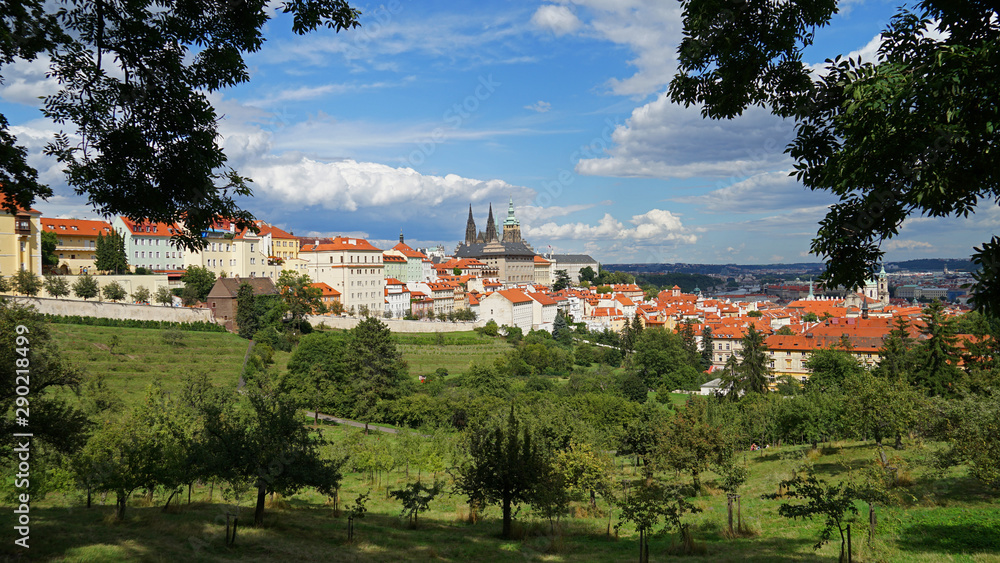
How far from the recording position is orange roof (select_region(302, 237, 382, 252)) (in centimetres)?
8825

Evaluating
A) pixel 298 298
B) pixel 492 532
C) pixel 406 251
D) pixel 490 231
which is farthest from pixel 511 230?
pixel 492 532

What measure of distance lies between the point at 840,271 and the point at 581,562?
9806 millimetres

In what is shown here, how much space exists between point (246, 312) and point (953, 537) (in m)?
61.3

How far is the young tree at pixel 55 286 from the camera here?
52.2 m

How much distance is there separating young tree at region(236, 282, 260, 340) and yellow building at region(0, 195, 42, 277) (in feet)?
58.6

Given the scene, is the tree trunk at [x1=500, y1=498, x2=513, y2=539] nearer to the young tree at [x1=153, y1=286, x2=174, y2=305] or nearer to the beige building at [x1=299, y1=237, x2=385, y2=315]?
the young tree at [x1=153, y1=286, x2=174, y2=305]

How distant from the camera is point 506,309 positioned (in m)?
96.6

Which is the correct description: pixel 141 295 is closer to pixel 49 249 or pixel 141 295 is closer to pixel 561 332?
pixel 49 249

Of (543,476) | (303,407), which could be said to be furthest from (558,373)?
(543,476)

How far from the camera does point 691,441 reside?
20359 millimetres

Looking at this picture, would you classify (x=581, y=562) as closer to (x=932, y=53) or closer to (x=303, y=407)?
(x=932, y=53)

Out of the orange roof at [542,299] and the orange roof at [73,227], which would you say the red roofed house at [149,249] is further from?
the orange roof at [542,299]

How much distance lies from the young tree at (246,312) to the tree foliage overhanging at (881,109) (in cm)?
6205

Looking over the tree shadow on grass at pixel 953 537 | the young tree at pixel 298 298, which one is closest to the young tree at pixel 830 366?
the tree shadow on grass at pixel 953 537
